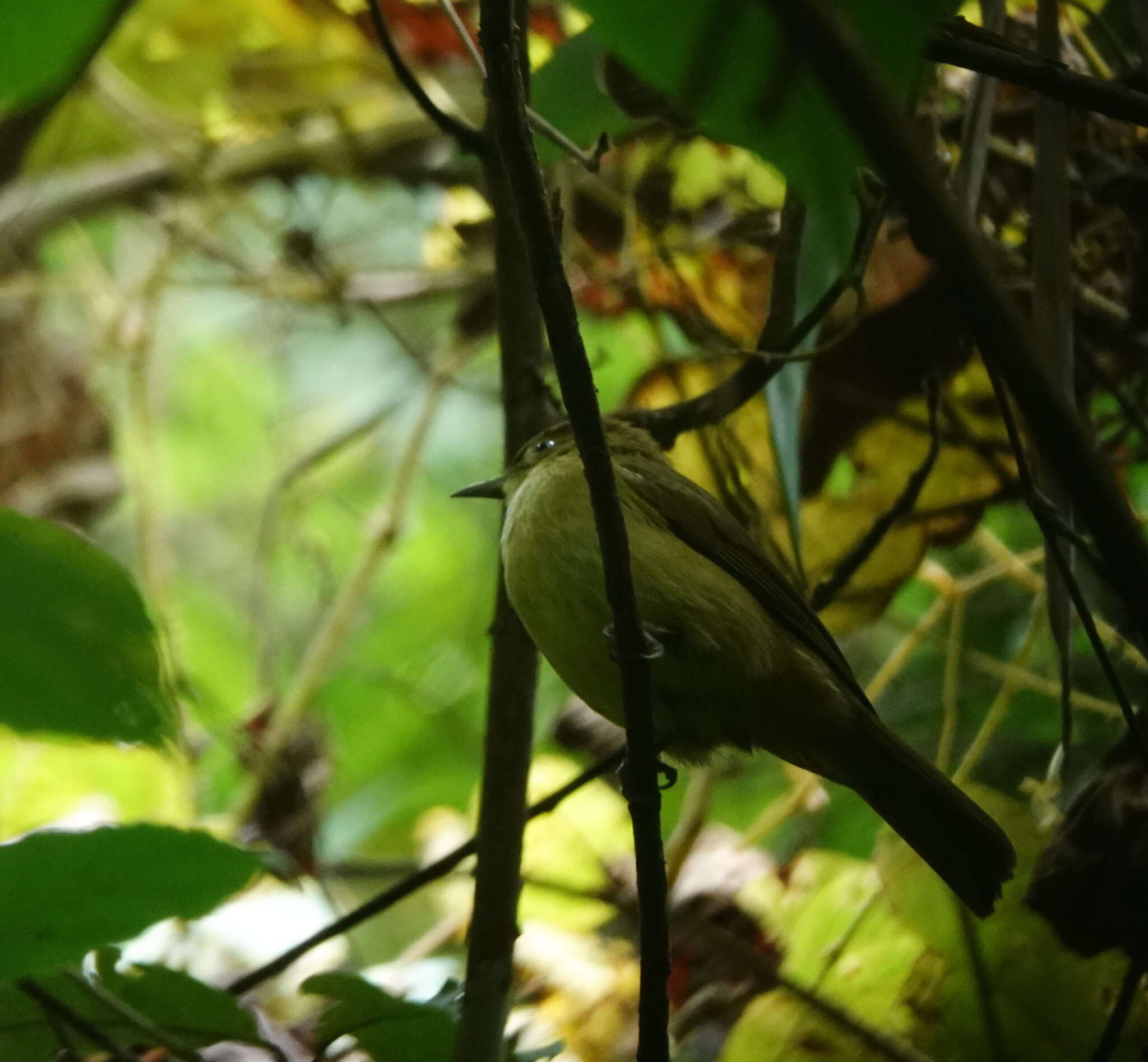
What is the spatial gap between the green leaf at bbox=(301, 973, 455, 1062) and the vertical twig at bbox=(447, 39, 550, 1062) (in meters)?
0.06

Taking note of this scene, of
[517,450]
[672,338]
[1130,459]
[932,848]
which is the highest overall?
[672,338]

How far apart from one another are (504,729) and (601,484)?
841mm

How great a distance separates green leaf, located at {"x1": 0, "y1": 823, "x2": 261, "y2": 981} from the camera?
1.36 m

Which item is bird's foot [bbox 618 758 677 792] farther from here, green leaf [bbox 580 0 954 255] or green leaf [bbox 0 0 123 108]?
green leaf [bbox 0 0 123 108]

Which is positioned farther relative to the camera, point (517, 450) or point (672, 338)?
point (672, 338)

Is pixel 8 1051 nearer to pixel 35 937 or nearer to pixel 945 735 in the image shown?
pixel 35 937

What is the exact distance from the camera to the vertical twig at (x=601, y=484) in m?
1.16

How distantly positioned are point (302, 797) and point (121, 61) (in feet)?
7.78

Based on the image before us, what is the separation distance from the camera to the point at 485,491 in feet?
8.69

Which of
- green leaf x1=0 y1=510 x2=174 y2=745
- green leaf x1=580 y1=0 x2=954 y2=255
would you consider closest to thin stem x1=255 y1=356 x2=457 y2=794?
green leaf x1=0 y1=510 x2=174 y2=745

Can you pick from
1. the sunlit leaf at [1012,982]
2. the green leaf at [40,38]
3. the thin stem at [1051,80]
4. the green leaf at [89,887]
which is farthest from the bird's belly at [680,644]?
the green leaf at [40,38]

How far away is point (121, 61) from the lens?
386 centimetres

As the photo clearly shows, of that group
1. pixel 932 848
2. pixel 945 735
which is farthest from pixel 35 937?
pixel 945 735

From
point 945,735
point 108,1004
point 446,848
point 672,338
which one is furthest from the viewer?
point 672,338
